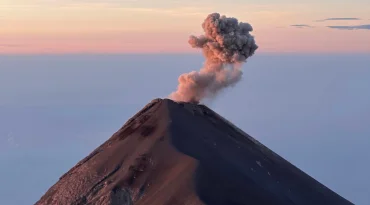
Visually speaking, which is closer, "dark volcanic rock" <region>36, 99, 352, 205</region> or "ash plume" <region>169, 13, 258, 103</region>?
"dark volcanic rock" <region>36, 99, 352, 205</region>

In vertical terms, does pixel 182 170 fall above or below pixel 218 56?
below

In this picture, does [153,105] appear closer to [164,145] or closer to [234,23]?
[164,145]

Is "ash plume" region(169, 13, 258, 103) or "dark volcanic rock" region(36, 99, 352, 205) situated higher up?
"ash plume" region(169, 13, 258, 103)

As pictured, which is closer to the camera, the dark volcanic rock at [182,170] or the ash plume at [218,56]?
the dark volcanic rock at [182,170]

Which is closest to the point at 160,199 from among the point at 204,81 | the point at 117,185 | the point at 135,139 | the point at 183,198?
the point at 183,198

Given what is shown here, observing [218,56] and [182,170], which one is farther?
[218,56]

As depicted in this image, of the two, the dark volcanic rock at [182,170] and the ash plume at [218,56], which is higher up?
the ash plume at [218,56]
